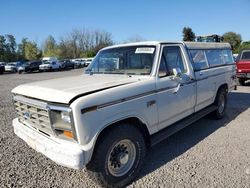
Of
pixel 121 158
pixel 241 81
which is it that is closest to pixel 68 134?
pixel 121 158

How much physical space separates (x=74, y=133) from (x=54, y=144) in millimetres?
371

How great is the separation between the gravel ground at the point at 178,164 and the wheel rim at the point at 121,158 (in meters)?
0.26

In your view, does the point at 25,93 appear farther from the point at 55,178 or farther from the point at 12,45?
the point at 12,45

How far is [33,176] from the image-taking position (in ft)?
11.5

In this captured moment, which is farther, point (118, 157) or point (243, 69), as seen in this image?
point (243, 69)

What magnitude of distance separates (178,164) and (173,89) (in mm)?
1244

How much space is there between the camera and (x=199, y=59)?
16.6 feet

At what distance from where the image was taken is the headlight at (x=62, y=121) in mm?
2633

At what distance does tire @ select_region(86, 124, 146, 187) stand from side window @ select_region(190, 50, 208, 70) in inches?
89.7

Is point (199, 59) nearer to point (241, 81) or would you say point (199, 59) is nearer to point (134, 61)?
point (134, 61)

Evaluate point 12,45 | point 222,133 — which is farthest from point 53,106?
point 12,45

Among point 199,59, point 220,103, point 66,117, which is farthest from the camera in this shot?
point 220,103

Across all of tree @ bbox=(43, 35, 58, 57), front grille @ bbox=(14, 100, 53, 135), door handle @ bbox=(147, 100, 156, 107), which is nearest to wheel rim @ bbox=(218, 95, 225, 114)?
door handle @ bbox=(147, 100, 156, 107)

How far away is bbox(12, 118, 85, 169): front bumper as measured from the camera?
2.62m
